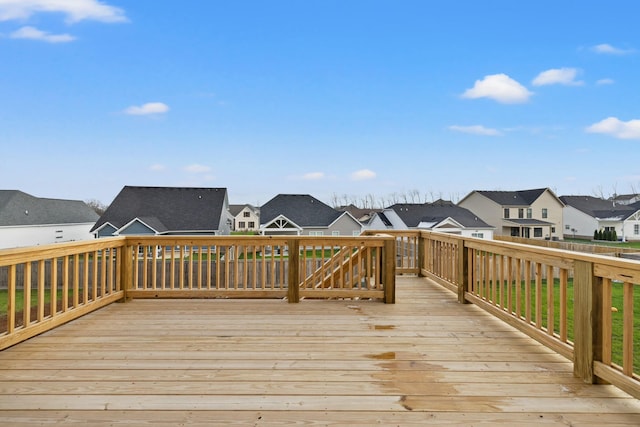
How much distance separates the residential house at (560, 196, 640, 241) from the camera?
131 feet

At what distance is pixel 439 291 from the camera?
566 centimetres

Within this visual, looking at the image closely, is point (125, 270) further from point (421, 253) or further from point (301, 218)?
point (301, 218)

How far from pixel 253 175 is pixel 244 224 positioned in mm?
25702

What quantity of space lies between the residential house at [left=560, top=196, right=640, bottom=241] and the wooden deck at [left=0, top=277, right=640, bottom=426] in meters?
46.1

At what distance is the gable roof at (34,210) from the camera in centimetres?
2398

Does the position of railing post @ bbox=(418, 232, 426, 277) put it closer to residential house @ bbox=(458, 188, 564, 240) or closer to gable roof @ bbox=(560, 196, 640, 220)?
residential house @ bbox=(458, 188, 564, 240)

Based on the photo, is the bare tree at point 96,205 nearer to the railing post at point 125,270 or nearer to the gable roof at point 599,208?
the railing post at point 125,270

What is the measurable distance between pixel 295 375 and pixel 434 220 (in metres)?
26.3

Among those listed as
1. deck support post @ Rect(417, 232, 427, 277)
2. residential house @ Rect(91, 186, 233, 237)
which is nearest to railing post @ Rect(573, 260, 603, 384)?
deck support post @ Rect(417, 232, 427, 277)

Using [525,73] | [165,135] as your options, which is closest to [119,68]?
[165,135]

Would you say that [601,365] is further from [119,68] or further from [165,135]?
[165,135]

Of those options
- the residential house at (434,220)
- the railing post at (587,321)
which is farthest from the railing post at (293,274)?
the residential house at (434,220)

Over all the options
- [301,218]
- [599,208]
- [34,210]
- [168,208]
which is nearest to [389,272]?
[168,208]

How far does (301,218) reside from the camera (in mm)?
25906
